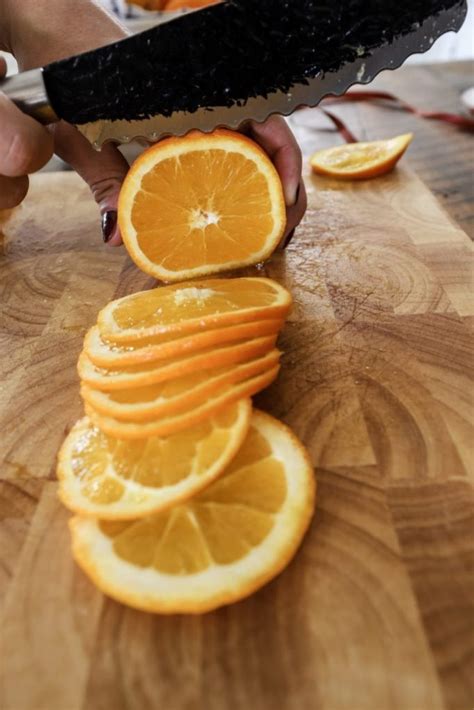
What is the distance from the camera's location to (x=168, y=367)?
1.18 metres

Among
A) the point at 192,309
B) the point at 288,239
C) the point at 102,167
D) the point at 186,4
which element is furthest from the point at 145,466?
the point at 186,4

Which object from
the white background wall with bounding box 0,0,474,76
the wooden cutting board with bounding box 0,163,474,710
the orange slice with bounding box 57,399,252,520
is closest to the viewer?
the wooden cutting board with bounding box 0,163,474,710

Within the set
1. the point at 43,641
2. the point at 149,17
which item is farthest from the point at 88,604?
the point at 149,17

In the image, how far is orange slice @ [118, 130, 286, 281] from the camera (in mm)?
1646

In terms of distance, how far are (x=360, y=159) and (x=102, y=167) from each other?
40.6 inches

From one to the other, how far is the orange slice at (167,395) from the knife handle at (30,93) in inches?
31.0

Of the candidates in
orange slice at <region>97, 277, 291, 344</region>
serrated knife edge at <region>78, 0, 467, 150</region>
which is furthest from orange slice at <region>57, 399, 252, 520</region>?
serrated knife edge at <region>78, 0, 467, 150</region>

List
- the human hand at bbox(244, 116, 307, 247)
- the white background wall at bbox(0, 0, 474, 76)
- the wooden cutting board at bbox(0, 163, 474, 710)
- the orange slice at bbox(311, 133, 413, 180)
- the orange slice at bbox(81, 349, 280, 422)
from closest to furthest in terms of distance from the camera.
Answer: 1. the wooden cutting board at bbox(0, 163, 474, 710)
2. the orange slice at bbox(81, 349, 280, 422)
3. the human hand at bbox(244, 116, 307, 247)
4. the orange slice at bbox(311, 133, 413, 180)
5. the white background wall at bbox(0, 0, 474, 76)

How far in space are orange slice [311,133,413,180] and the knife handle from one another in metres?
1.10

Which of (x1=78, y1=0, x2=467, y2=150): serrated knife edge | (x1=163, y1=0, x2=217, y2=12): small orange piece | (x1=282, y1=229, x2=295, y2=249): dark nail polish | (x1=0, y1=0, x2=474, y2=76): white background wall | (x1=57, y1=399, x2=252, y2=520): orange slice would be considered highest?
(x1=78, y1=0, x2=467, y2=150): serrated knife edge

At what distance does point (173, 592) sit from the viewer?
906 millimetres

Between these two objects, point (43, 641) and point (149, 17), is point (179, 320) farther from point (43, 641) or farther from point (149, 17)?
point (149, 17)

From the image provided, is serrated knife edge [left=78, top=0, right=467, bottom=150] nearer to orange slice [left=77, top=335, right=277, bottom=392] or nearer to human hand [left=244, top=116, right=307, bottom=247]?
human hand [left=244, top=116, right=307, bottom=247]

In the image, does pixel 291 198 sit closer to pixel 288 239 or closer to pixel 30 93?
pixel 288 239
